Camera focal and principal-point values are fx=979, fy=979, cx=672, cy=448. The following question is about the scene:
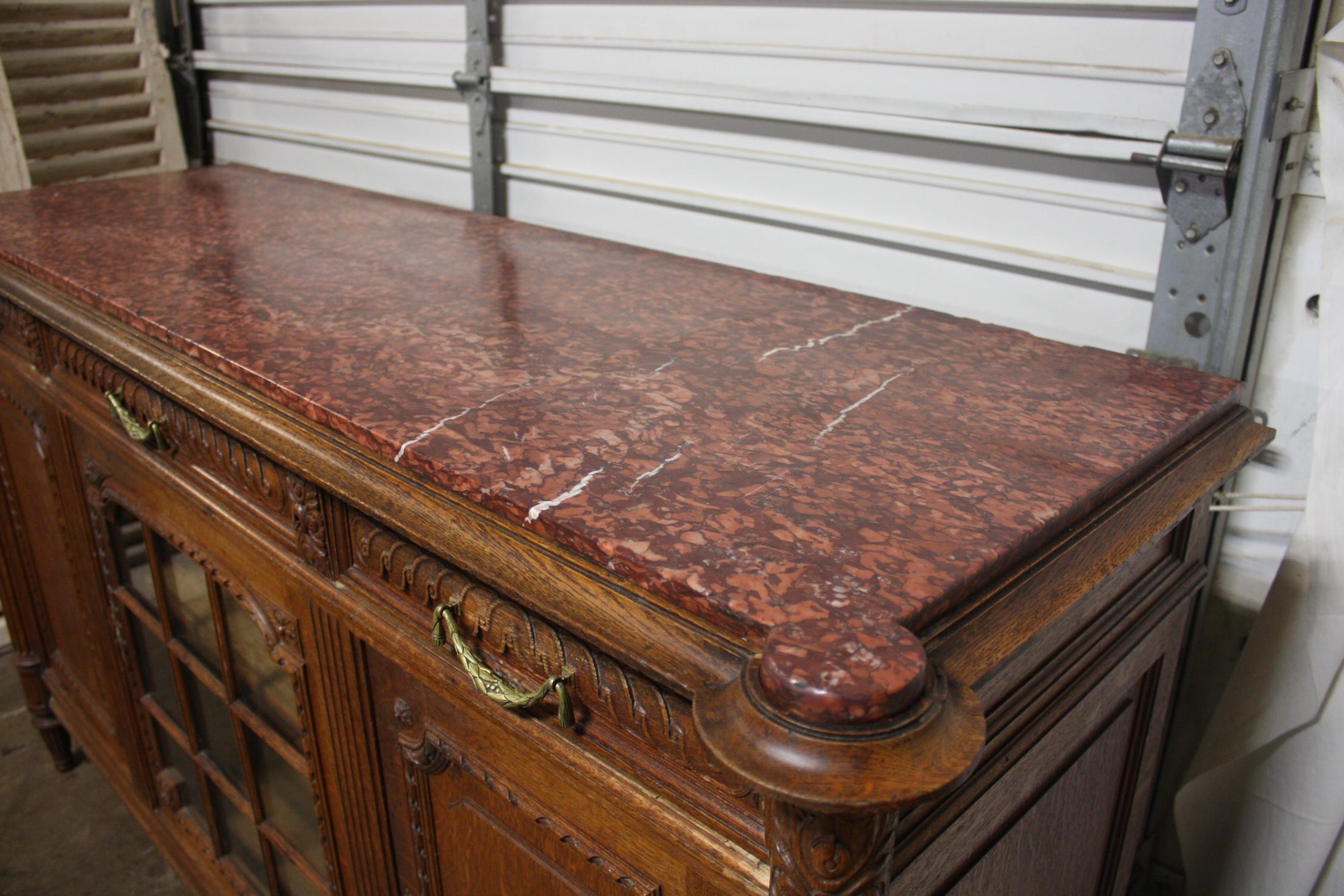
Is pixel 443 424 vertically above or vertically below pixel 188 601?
above

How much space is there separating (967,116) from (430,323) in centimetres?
70

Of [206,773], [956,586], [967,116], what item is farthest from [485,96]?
[956,586]

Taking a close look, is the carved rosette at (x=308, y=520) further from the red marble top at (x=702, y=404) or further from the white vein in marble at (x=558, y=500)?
the white vein in marble at (x=558, y=500)

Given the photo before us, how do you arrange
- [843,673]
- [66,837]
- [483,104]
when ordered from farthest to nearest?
1. [66,837]
2. [483,104]
3. [843,673]

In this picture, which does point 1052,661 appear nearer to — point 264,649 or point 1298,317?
point 1298,317

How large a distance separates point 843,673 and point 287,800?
1.02 meters

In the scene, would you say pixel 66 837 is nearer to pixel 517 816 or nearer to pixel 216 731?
pixel 216 731

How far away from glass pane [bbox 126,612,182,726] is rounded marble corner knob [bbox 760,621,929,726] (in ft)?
3.97

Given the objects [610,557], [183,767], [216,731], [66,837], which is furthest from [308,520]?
[66,837]

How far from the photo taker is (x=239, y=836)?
1.47 meters

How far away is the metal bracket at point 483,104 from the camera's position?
5.71 ft

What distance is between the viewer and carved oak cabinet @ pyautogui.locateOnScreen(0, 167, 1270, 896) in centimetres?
61

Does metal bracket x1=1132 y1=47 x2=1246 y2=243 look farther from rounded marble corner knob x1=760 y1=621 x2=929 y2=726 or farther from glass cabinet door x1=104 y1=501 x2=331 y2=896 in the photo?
glass cabinet door x1=104 y1=501 x2=331 y2=896

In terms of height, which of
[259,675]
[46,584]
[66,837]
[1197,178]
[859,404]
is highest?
[1197,178]
